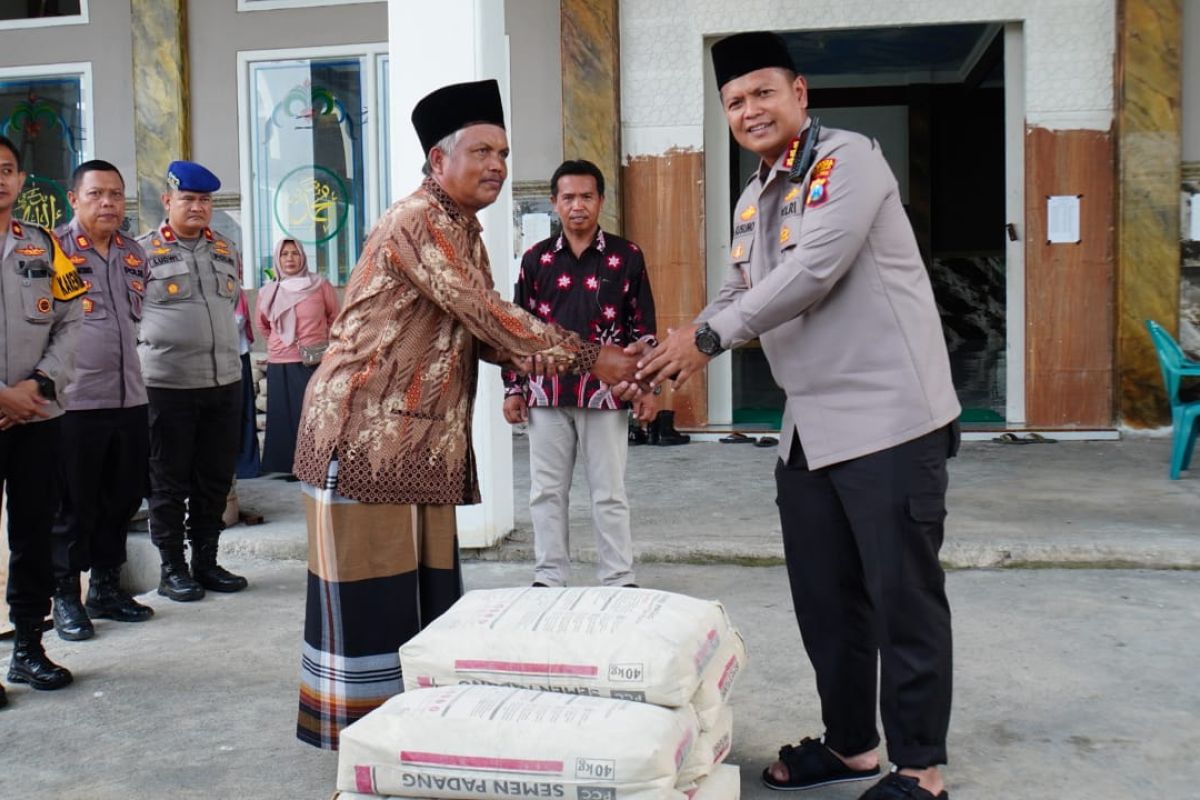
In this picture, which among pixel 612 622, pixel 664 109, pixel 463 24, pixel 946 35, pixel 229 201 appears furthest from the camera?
pixel 946 35

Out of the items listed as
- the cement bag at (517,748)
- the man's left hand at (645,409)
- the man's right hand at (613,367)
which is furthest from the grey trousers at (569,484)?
the cement bag at (517,748)

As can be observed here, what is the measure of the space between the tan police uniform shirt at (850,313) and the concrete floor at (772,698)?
1.07 m

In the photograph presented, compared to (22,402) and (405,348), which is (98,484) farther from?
(405,348)

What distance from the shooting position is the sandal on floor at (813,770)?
3.36 m

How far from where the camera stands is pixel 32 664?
4.42 meters

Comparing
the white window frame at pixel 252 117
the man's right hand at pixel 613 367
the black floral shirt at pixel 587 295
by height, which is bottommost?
the man's right hand at pixel 613 367

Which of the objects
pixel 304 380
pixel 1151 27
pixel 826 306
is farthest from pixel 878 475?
pixel 1151 27

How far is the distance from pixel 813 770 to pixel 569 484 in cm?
211

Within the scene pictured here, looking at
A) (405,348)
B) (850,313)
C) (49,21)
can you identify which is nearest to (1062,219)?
(850,313)

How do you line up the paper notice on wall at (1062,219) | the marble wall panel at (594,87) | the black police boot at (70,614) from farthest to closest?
the marble wall panel at (594,87)
the paper notice on wall at (1062,219)
the black police boot at (70,614)

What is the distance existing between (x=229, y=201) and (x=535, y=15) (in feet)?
10.1

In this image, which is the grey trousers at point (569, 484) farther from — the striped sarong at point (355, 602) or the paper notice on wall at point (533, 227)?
the paper notice on wall at point (533, 227)

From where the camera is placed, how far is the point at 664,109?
9758mm

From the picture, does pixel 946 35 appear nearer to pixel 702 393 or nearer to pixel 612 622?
pixel 702 393
